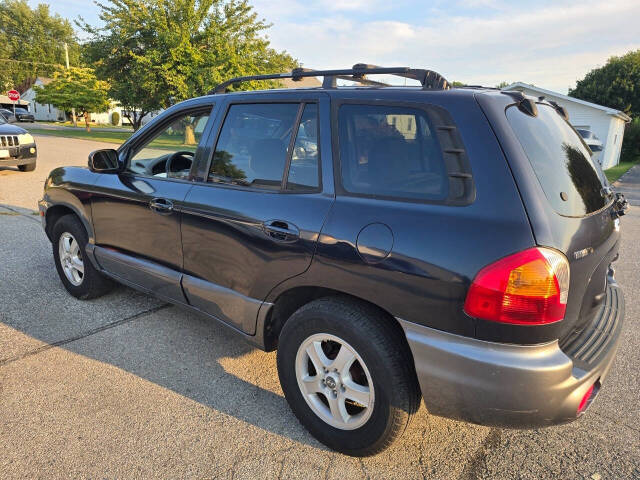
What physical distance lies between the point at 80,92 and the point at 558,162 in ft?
121

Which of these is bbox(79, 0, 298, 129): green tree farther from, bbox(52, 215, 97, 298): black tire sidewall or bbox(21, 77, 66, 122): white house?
bbox(21, 77, 66, 122): white house

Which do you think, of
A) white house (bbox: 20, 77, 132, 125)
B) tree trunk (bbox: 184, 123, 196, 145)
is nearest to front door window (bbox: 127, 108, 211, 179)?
tree trunk (bbox: 184, 123, 196, 145)

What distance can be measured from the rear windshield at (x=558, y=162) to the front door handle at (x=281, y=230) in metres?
1.13

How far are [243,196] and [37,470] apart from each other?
5.54ft

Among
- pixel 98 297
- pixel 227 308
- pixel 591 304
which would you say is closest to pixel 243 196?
pixel 227 308

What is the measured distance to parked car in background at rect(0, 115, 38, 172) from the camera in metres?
10.8

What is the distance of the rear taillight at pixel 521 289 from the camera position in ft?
5.76

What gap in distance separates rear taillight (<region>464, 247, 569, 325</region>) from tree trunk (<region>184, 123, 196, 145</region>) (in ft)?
7.12

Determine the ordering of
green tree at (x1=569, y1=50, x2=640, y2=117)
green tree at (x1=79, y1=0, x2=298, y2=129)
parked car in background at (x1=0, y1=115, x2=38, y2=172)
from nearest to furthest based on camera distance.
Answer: parked car in background at (x1=0, y1=115, x2=38, y2=172), green tree at (x1=79, y1=0, x2=298, y2=129), green tree at (x1=569, y1=50, x2=640, y2=117)

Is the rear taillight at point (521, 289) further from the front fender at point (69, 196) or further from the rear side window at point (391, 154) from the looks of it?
the front fender at point (69, 196)

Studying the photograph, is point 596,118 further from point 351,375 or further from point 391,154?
point 351,375

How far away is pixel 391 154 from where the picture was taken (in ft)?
7.18

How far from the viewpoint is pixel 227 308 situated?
2756 millimetres

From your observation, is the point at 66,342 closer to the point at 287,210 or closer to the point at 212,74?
the point at 287,210
